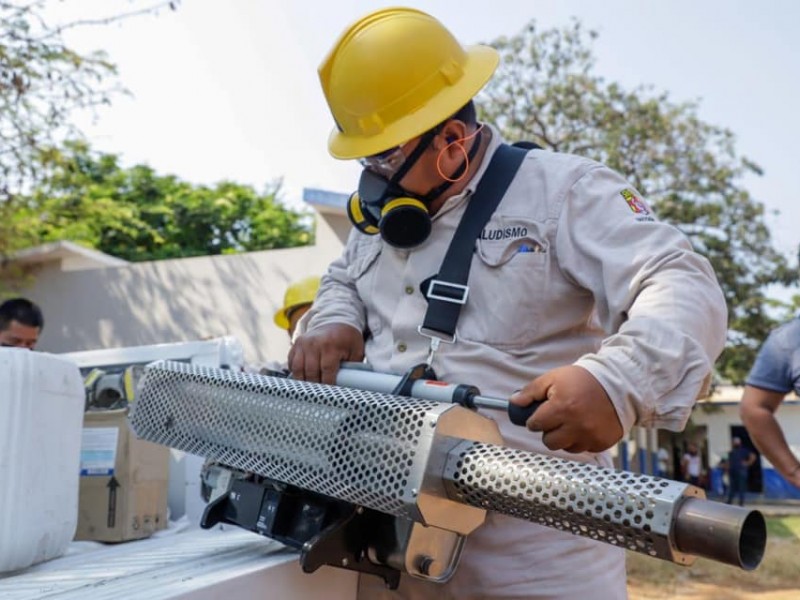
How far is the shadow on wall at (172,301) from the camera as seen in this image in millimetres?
11547

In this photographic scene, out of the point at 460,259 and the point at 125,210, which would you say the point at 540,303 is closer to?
the point at 460,259

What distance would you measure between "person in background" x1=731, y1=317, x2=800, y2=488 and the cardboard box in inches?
84.8

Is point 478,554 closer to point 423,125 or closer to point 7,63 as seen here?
point 423,125

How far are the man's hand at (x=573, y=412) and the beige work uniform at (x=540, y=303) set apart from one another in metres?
0.19

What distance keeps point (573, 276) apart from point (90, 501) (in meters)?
1.93

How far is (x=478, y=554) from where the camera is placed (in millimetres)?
1616

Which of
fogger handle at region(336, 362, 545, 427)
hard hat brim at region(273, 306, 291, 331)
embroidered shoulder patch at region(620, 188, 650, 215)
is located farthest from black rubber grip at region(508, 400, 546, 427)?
hard hat brim at region(273, 306, 291, 331)

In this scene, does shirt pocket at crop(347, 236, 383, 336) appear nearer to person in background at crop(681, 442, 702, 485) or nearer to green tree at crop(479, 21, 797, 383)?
green tree at crop(479, 21, 797, 383)

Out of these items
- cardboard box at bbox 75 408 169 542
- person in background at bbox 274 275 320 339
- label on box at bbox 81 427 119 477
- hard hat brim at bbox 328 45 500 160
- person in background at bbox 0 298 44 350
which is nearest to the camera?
hard hat brim at bbox 328 45 500 160

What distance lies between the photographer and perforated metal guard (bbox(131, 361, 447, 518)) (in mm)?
1240

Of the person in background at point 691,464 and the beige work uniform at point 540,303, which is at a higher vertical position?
the beige work uniform at point 540,303

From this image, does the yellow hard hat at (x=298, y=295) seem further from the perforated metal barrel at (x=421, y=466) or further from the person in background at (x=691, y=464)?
the person in background at (x=691, y=464)

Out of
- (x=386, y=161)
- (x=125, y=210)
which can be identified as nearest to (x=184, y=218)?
(x=125, y=210)

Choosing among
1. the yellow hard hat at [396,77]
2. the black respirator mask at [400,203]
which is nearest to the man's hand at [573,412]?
→ the black respirator mask at [400,203]
